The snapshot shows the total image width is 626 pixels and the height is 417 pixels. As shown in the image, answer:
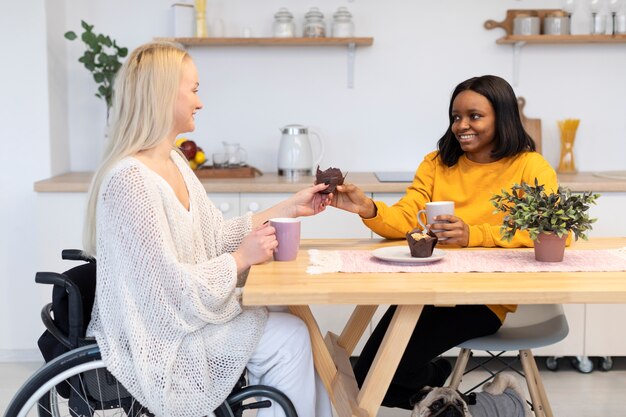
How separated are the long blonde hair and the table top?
0.39m

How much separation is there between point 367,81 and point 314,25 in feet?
1.17

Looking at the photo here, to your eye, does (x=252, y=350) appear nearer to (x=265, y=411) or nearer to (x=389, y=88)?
(x=265, y=411)

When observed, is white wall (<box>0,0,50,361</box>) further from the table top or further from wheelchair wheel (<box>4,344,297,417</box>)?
the table top

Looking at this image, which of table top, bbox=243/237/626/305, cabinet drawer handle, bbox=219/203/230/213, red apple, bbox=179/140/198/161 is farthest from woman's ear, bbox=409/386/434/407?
red apple, bbox=179/140/198/161

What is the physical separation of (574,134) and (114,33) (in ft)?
6.65

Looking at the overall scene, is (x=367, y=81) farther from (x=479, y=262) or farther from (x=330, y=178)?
(x=479, y=262)

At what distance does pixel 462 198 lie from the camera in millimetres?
2514

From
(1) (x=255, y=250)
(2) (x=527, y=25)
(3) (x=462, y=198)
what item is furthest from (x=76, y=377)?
(2) (x=527, y=25)

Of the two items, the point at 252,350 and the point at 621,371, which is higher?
the point at 252,350

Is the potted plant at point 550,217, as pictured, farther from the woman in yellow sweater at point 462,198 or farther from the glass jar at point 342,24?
the glass jar at point 342,24

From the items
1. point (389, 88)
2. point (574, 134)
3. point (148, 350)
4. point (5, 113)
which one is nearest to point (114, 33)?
point (5, 113)

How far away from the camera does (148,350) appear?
6.12 feet

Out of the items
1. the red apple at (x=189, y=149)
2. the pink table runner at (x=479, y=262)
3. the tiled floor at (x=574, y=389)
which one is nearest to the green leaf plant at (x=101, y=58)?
the red apple at (x=189, y=149)

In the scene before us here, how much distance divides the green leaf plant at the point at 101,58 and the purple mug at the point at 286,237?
5.95ft
